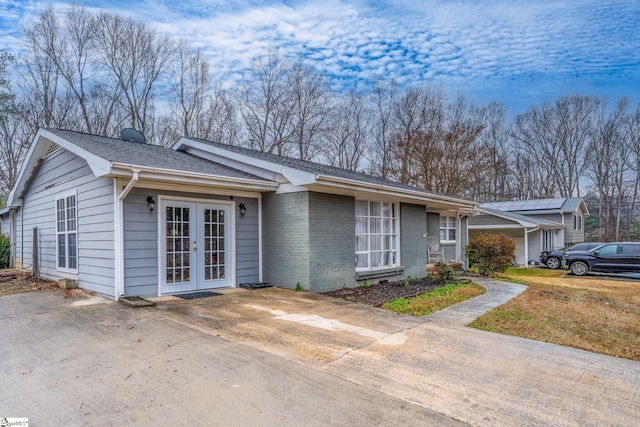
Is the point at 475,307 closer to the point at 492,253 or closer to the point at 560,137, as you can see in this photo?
the point at 492,253

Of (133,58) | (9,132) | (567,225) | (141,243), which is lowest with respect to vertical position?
(567,225)

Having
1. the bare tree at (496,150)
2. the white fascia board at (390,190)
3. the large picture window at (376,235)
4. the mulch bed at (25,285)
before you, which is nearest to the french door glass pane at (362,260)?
the large picture window at (376,235)

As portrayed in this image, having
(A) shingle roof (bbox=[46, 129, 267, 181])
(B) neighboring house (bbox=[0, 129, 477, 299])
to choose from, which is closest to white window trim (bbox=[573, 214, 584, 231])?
(B) neighboring house (bbox=[0, 129, 477, 299])

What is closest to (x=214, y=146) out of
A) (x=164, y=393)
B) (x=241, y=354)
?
(x=241, y=354)

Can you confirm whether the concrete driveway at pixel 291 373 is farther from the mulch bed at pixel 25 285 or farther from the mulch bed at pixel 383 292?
the mulch bed at pixel 25 285

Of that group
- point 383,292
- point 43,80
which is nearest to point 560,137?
point 383,292

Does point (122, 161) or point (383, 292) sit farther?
point (383, 292)

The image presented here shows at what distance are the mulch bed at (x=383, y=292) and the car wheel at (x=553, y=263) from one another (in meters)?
12.5

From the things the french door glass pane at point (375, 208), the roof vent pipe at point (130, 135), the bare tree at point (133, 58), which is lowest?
the french door glass pane at point (375, 208)

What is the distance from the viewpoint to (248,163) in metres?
9.11

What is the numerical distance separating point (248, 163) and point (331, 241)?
2778mm

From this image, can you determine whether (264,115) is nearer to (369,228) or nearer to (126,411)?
(369,228)

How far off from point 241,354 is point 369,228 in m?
6.25

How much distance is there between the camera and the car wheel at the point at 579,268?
16.0m
